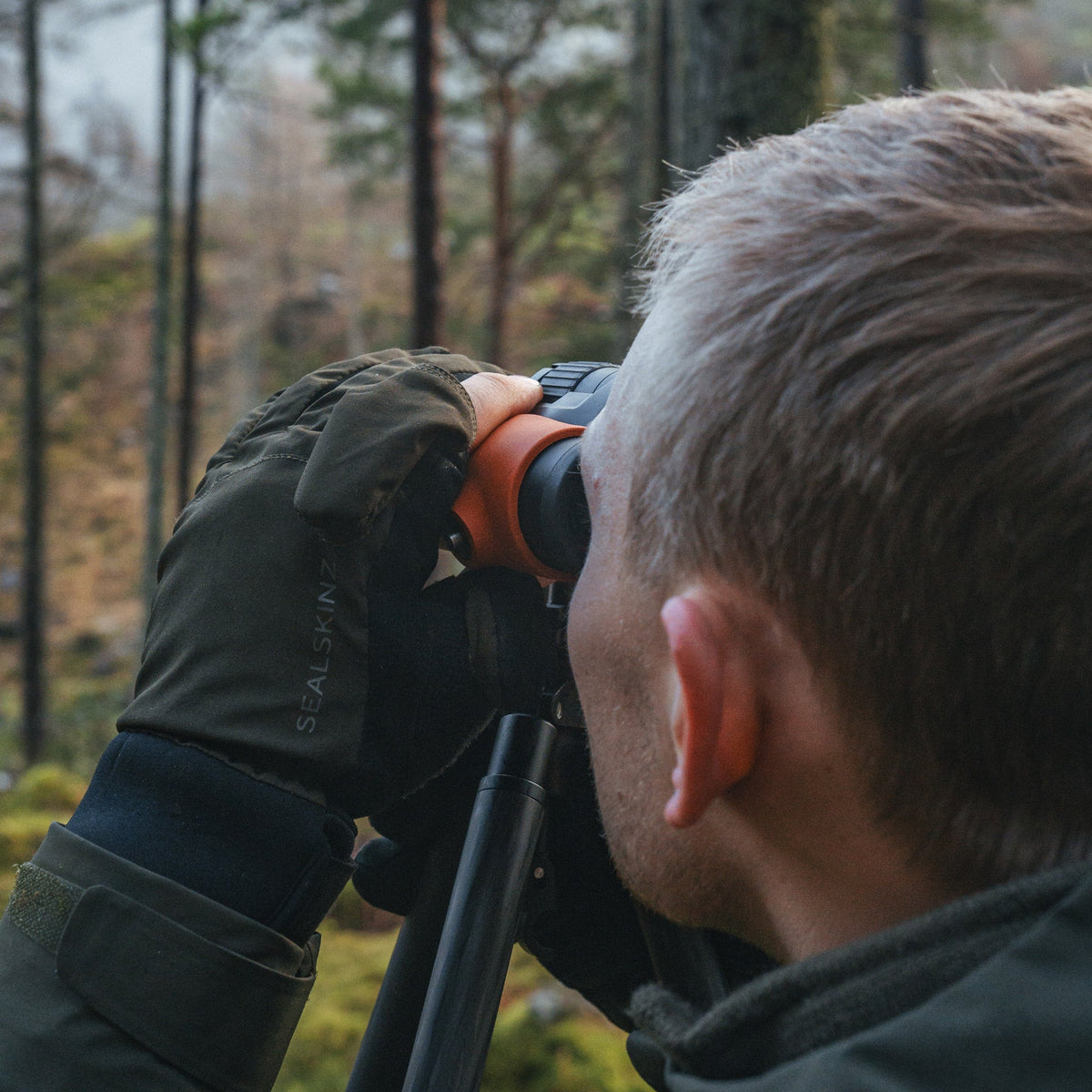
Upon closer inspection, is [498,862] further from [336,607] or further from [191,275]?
[191,275]

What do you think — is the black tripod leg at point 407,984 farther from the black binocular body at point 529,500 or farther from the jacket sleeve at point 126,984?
the black binocular body at point 529,500

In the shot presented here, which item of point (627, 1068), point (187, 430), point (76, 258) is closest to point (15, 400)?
point (76, 258)

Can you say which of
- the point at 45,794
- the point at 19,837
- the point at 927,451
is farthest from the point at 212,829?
the point at 45,794

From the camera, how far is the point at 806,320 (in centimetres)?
61

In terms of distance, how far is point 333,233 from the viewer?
2194cm

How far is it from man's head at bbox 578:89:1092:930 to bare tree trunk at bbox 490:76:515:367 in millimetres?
9122

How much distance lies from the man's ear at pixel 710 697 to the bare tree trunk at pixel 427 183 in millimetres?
4865

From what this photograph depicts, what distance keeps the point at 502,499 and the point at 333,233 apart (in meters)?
22.6

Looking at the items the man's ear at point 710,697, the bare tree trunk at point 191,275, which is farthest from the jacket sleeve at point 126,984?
the bare tree trunk at point 191,275

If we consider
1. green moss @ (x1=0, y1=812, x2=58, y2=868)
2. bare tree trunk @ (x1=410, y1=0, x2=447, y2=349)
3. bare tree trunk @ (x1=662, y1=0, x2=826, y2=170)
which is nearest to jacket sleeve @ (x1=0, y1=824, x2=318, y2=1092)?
bare tree trunk @ (x1=662, y1=0, x2=826, y2=170)

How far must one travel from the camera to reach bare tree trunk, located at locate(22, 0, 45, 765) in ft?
30.0

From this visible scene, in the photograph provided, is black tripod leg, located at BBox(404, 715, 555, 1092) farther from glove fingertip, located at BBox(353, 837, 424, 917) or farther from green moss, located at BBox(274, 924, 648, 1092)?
green moss, located at BBox(274, 924, 648, 1092)

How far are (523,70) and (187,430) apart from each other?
17.8ft

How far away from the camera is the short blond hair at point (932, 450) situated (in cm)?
55
